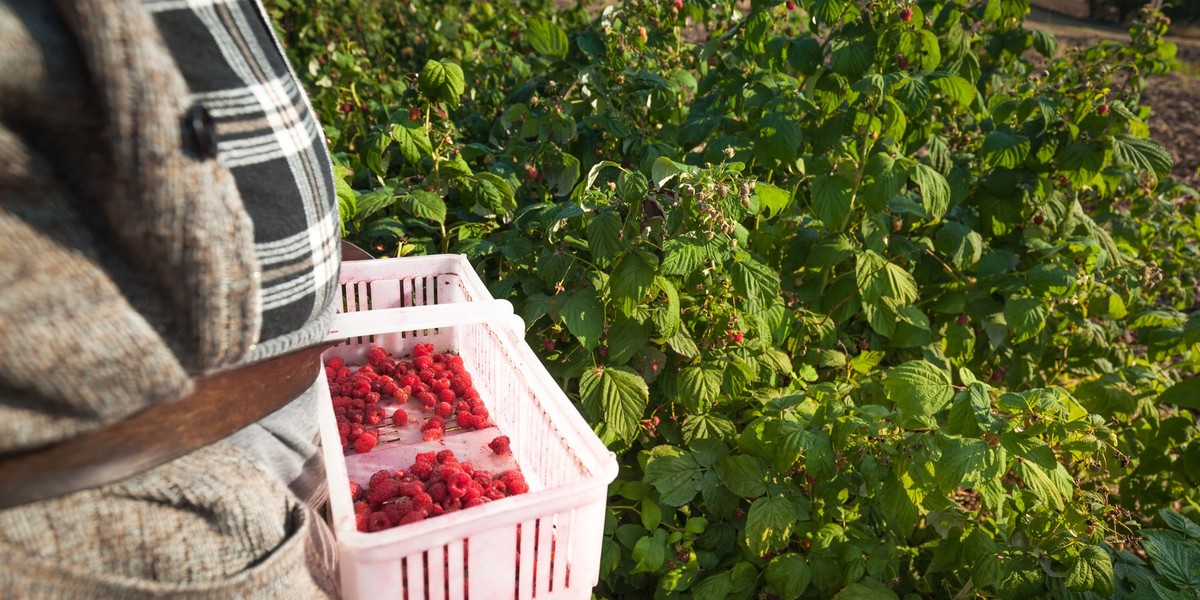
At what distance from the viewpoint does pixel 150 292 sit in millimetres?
697

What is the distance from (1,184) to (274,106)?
241mm

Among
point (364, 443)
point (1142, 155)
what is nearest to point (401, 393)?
point (364, 443)

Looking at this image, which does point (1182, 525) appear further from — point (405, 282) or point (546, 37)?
point (546, 37)

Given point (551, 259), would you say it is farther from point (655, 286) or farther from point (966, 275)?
point (966, 275)

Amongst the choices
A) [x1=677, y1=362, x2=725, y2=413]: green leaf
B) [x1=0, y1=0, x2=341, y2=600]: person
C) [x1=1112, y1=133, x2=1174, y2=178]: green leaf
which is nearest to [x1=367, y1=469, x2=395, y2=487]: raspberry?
[x1=0, y1=0, x2=341, y2=600]: person

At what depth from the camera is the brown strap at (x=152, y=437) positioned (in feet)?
Answer: 2.20

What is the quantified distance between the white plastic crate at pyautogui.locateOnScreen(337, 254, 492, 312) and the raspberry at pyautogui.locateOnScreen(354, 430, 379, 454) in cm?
32

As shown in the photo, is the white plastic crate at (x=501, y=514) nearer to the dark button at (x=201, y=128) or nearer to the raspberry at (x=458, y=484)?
the raspberry at (x=458, y=484)

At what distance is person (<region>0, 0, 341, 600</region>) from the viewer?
622 mm

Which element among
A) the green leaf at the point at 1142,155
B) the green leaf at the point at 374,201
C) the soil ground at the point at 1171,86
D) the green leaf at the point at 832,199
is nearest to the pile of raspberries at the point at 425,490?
the green leaf at the point at 374,201

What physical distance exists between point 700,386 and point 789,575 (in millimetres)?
455

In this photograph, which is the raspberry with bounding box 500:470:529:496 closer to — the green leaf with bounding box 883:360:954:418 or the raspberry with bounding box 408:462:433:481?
the raspberry with bounding box 408:462:433:481

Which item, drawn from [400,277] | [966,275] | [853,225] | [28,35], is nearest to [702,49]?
[853,225]

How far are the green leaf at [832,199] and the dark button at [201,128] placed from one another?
5.71ft
